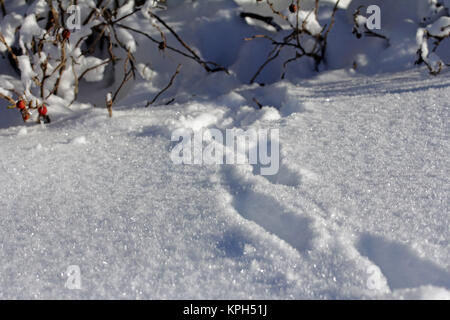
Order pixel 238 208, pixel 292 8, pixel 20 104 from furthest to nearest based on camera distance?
1. pixel 292 8
2. pixel 20 104
3. pixel 238 208

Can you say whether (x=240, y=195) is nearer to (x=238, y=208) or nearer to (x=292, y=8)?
(x=238, y=208)

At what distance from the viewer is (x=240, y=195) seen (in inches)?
54.6

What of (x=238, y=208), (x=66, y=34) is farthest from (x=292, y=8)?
(x=238, y=208)

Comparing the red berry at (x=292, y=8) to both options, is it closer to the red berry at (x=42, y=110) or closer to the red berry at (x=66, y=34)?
the red berry at (x=66, y=34)

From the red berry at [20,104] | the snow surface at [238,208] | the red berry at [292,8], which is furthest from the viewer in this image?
the red berry at [292,8]

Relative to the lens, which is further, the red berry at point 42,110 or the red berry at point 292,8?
the red berry at point 292,8

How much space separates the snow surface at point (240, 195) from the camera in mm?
1092

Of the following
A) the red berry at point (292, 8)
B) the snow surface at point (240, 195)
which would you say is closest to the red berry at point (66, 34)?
the snow surface at point (240, 195)

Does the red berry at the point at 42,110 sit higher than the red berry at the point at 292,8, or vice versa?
the red berry at the point at 292,8

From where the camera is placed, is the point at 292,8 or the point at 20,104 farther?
the point at 292,8

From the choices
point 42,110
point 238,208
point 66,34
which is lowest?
point 238,208

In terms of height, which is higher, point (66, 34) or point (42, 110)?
point (66, 34)

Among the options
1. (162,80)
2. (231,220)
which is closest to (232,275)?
(231,220)

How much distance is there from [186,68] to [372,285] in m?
1.55
